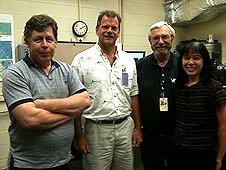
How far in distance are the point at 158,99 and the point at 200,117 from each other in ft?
1.44

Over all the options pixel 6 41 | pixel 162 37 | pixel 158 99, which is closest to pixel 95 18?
pixel 6 41

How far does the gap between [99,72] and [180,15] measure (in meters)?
3.09

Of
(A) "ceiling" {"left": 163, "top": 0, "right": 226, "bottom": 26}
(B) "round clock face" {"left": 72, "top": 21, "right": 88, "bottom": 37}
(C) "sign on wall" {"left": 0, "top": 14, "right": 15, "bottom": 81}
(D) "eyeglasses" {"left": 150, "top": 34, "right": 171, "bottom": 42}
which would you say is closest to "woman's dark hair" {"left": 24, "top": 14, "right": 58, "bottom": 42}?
(D) "eyeglasses" {"left": 150, "top": 34, "right": 171, "bottom": 42}

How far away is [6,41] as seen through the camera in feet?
11.6

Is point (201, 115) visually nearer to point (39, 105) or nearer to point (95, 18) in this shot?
point (39, 105)

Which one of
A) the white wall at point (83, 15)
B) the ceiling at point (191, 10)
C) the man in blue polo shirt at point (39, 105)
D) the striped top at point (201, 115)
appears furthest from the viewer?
the ceiling at point (191, 10)

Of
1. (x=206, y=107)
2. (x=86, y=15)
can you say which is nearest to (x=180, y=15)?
(x=86, y=15)

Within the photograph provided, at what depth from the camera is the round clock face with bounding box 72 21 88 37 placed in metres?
4.14

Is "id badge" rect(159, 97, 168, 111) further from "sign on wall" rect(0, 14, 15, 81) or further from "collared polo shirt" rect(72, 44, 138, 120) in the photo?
"sign on wall" rect(0, 14, 15, 81)

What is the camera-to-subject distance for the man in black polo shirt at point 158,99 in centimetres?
221

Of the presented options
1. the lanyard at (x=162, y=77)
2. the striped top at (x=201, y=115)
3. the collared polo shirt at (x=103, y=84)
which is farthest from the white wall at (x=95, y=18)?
the striped top at (x=201, y=115)

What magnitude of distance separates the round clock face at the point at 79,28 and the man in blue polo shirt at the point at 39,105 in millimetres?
2530

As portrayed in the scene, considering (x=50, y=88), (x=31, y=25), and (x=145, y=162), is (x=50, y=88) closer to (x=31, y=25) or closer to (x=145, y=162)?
(x=31, y=25)

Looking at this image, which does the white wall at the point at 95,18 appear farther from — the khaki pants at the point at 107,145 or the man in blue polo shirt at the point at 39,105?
the man in blue polo shirt at the point at 39,105
